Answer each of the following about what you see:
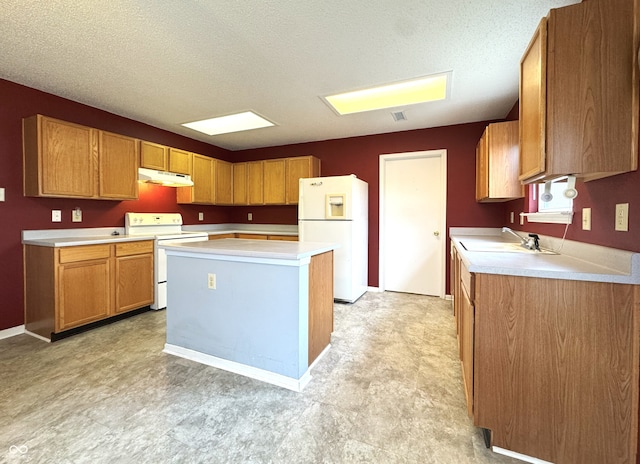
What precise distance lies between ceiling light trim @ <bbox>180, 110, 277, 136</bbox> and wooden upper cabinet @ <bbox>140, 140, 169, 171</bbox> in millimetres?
471

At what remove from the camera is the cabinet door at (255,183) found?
15.6 ft

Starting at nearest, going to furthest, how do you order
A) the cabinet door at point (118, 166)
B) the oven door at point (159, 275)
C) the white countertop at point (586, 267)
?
1. the white countertop at point (586, 267)
2. the cabinet door at point (118, 166)
3. the oven door at point (159, 275)

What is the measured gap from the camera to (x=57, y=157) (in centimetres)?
276

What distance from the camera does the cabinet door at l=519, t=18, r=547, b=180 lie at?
1.29 metres

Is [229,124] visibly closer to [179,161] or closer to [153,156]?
[179,161]

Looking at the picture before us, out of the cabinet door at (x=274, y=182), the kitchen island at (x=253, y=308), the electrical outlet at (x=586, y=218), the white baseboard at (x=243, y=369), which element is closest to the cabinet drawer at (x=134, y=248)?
the kitchen island at (x=253, y=308)

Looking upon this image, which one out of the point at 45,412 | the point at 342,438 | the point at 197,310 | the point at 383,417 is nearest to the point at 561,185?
the point at 383,417

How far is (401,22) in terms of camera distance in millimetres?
1836

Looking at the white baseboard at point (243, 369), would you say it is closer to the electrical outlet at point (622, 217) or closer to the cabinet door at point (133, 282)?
the cabinet door at point (133, 282)

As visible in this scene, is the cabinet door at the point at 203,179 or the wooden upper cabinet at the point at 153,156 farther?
the cabinet door at the point at 203,179

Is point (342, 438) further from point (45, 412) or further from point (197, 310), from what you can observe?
point (45, 412)

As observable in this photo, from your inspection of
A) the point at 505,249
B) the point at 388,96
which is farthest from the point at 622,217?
the point at 388,96

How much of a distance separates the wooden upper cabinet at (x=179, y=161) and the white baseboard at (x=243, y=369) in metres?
2.58

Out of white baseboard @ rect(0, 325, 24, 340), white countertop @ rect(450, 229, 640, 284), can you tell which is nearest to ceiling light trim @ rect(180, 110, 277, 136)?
white baseboard @ rect(0, 325, 24, 340)
